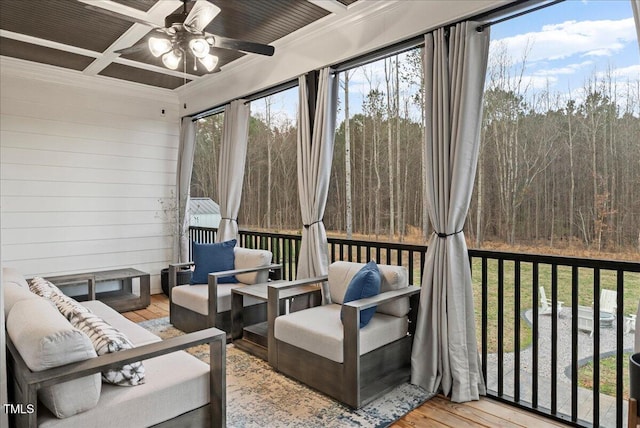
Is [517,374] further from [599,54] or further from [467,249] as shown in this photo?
[599,54]

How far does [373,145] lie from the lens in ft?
12.0

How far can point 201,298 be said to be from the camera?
3748 millimetres

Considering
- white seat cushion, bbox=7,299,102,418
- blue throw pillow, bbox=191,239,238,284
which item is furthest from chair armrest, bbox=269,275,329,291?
white seat cushion, bbox=7,299,102,418

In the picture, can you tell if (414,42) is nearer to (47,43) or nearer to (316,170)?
(316,170)

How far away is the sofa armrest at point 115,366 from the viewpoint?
1.49 meters

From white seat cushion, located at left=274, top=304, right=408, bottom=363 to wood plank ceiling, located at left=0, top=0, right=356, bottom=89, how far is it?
2243 mm

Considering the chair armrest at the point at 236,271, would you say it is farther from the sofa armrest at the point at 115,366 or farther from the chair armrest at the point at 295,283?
the sofa armrest at the point at 115,366

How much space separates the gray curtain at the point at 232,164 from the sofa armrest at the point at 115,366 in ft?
10.1

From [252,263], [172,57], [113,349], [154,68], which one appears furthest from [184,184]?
[113,349]

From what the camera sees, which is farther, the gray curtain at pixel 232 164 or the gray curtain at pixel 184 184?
the gray curtain at pixel 184 184

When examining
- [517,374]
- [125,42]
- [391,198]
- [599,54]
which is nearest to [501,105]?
[599,54]

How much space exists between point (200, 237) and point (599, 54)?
5.19m

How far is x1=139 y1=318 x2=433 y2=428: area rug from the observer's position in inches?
93.9

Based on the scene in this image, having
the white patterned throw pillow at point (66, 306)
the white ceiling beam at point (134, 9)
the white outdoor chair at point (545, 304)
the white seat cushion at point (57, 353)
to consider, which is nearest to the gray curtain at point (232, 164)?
the white ceiling beam at point (134, 9)
